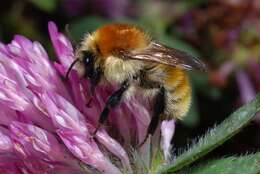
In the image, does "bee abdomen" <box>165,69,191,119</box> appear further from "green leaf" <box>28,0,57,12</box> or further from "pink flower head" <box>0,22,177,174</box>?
"green leaf" <box>28,0,57,12</box>

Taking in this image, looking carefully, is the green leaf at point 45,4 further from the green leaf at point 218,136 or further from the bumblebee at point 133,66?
the green leaf at point 218,136

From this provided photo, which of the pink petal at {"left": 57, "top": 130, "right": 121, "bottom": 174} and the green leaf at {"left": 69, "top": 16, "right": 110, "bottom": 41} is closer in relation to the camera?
the pink petal at {"left": 57, "top": 130, "right": 121, "bottom": 174}

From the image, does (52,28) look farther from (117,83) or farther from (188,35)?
(188,35)

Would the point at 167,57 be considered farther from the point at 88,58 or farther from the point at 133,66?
the point at 88,58

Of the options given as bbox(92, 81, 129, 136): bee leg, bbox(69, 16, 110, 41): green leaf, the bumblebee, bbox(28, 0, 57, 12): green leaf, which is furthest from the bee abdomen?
bbox(28, 0, 57, 12): green leaf

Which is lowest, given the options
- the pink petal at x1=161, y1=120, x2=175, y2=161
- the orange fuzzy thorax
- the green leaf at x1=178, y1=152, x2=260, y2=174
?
the pink petal at x1=161, y1=120, x2=175, y2=161

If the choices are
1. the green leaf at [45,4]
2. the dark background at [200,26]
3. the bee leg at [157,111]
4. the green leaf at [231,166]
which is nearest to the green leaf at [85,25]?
the dark background at [200,26]

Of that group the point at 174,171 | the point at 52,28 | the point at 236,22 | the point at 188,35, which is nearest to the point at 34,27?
the point at 188,35
